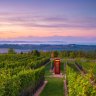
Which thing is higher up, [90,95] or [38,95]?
[90,95]

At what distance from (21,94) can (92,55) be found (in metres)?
64.4

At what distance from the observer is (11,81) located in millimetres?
11539

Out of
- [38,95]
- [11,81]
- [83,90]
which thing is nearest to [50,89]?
[38,95]

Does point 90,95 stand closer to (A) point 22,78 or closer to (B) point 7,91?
(B) point 7,91

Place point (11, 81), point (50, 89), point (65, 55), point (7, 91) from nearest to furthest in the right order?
1. point (7, 91)
2. point (11, 81)
3. point (50, 89)
4. point (65, 55)

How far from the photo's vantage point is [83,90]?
28.9 feet

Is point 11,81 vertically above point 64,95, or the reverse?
point 11,81

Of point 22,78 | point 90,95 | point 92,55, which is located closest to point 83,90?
point 90,95

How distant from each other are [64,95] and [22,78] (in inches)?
178

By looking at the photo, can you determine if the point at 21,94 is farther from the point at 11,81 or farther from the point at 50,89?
the point at 50,89

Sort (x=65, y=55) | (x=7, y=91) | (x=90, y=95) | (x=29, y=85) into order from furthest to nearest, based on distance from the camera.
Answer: (x=65, y=55)
(x=29, y=85)
(x=7, y=91)
(x=90, y=95)

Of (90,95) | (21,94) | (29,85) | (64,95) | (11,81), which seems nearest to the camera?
(90,95)

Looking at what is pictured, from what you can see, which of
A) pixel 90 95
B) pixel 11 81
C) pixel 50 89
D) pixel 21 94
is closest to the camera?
pixel 90 95

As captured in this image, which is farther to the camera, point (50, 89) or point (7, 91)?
point (50, 89)
